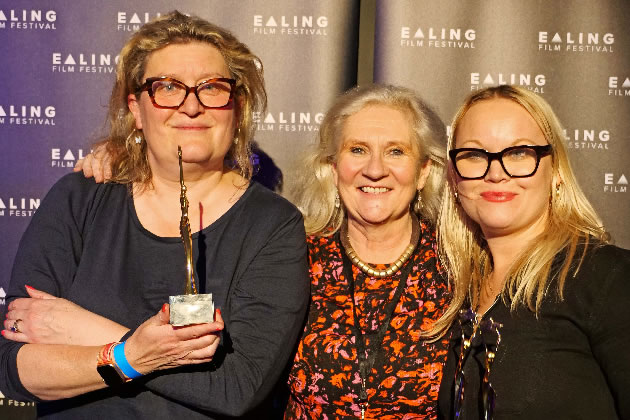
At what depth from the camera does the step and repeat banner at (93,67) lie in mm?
2998

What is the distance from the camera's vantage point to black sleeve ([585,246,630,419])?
1.71 m

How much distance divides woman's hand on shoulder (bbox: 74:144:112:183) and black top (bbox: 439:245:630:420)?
122 centimetres

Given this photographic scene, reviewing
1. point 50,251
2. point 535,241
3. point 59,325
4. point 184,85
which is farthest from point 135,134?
point 535,241

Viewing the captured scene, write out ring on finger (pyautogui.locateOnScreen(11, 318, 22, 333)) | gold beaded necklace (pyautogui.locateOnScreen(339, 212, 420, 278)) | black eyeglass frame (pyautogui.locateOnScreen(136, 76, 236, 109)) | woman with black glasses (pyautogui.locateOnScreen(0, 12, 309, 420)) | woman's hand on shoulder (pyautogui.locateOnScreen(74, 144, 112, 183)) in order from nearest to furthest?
woman with black glasses (pyautogui.locateOnScreen(0, 12, 309, 420)) < ring on finger (pyautogui.locateOnScreen(11, 318, 22, 333)) < black eyeglass frame (pyautogui.locateOnScreen(136, 76, 236, 109)) < woman's hand on shoulder (pyautogui.locateOnScreen(74, 144, 112, 183)) < gold beaded necklace (pyautogui.locateOnScreen(339, 212, 420, 278))

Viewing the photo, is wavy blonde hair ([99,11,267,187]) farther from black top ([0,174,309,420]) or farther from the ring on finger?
the ring on finger

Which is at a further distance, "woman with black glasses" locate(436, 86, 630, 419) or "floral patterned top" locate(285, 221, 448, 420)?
"floral patterned top" locate(285, 221, 448, 420)

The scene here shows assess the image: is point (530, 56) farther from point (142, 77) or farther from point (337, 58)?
point (142, 77)

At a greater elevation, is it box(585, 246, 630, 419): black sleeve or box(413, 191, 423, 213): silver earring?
box(413, 191, 423, 213): silver earring

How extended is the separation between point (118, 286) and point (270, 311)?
1.43ft

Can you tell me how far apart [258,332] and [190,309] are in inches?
12.9

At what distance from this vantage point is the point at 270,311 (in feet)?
6.37

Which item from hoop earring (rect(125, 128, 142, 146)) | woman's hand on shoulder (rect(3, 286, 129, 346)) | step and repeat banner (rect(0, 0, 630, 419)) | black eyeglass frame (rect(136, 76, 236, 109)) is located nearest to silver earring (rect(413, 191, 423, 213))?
step and repeat banner (rect(0, 0, 630, 419))

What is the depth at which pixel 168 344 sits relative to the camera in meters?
1.71

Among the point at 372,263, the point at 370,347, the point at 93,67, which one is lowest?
the point at 370,347
